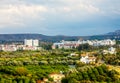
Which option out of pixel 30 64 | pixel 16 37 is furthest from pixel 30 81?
pixel 16 37

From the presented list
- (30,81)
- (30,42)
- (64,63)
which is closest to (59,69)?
(64,63)

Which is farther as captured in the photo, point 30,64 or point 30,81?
point 30,64

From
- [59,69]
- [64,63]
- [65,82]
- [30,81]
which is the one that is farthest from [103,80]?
[64,63]

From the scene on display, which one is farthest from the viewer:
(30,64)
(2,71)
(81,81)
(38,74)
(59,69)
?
(30,64)

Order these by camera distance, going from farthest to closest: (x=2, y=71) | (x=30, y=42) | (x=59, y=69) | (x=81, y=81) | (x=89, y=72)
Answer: (x=30, y=42) → (x=59, y=69) → (x=2, y=71) → (x=89, y=72) → (x=81, y=81)

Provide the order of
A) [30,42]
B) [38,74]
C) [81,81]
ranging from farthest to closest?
[30,42] < [38,74] < [81,81]

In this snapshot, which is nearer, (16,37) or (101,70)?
(101,70)

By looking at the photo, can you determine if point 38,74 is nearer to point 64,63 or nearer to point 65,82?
point 65,82

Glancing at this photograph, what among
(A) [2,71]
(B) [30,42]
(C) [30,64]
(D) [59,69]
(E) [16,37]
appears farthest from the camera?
(E) [16,37]

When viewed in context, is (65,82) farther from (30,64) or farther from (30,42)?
(30,42)
